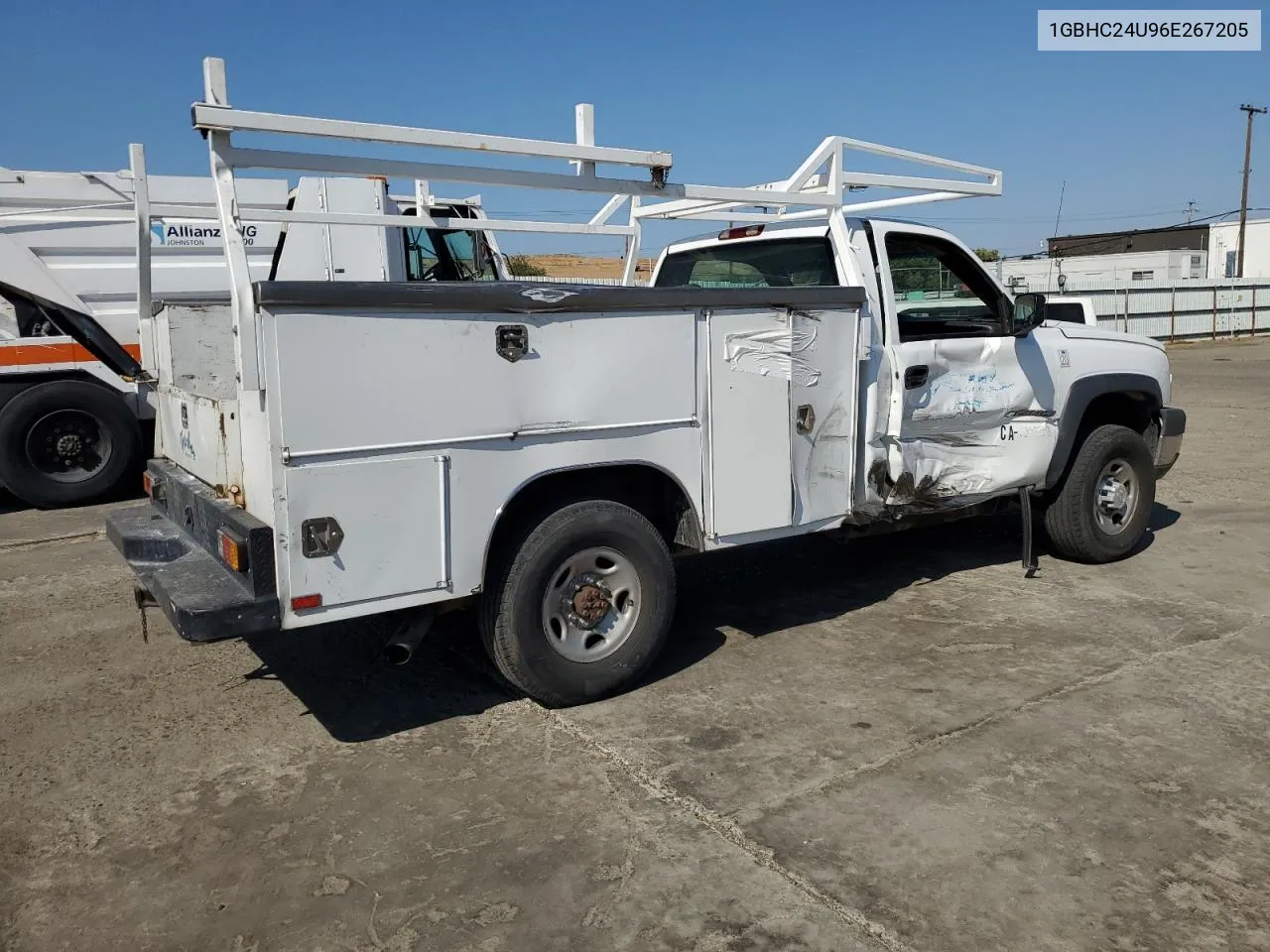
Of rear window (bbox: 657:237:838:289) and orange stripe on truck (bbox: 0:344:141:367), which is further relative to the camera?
orange stripe on truck (bbox: 0:344:141:367)

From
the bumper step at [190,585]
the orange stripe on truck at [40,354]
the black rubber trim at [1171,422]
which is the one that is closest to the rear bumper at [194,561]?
the bumper step at [190,585]

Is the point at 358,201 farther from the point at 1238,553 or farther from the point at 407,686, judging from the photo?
the point at 1238,553

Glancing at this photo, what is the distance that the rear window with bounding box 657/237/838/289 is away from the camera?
5.37 meters

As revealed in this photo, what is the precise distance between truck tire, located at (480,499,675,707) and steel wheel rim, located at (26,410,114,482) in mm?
6589

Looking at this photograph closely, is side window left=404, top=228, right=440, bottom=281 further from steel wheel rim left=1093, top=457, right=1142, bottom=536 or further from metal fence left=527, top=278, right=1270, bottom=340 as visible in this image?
metal fence left=527, top=278, right=1270, bottom=340

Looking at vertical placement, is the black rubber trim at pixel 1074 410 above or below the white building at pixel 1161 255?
below

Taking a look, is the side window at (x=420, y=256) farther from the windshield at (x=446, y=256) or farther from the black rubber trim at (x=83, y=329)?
the black rubber trim at (x=83, y=329)

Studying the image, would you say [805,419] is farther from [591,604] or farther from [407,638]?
[407,638]

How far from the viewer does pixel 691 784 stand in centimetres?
377

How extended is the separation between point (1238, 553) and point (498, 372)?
5.46 m

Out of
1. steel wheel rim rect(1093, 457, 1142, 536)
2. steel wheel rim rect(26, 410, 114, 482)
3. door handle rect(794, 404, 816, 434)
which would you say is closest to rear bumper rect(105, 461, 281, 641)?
door handle rect(794, 404, 816, 434)

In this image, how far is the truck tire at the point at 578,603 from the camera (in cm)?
418

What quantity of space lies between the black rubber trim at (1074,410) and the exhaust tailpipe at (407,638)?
384cm

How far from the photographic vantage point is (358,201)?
32.3ft
